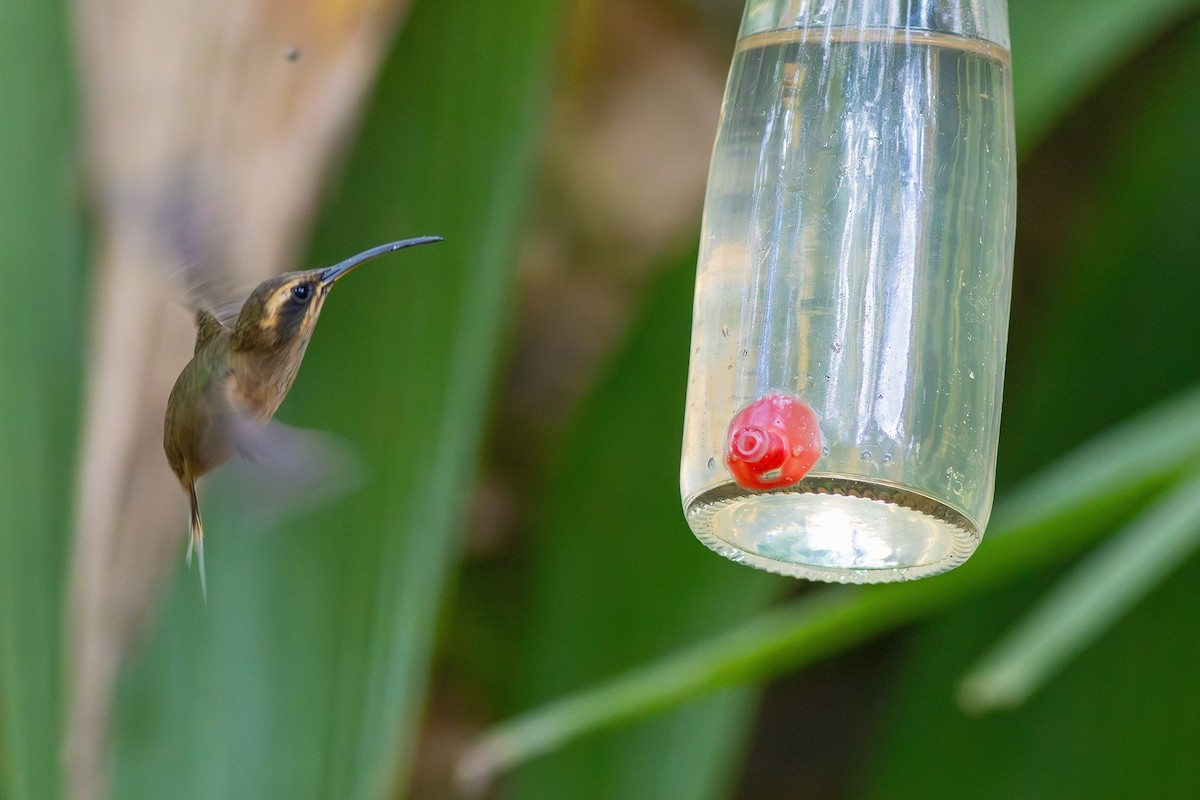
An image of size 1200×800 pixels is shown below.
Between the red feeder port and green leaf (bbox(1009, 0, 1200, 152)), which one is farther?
green leaf (bbox(1009, 0, 1200, 152))

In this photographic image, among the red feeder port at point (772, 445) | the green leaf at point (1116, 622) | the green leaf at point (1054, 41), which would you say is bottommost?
the green leaf at point (1116, 622)

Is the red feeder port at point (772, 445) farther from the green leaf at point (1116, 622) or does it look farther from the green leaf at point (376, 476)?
the green leaf at point (1116, 622)

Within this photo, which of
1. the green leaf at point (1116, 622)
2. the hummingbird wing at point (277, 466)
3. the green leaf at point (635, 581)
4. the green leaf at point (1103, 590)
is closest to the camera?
the hummingbird wing at point (277, 466)

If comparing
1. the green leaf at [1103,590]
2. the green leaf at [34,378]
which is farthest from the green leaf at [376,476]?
the green leaf at [1103,590]

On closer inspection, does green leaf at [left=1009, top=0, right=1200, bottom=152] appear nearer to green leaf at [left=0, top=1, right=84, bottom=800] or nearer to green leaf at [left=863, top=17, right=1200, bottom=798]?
green leaf at [left=863, top=17, right=1200, bottom=798]

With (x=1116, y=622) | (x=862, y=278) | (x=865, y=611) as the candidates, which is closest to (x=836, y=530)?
(x=862, y=278)

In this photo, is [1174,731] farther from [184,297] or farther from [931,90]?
[184,297]

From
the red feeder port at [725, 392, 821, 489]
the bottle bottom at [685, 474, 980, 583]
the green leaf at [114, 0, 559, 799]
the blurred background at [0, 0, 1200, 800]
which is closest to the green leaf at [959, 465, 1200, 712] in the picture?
the blurred background at [0, 0, 1200, 800]

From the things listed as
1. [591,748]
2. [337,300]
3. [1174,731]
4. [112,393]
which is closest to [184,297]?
[337,300]
